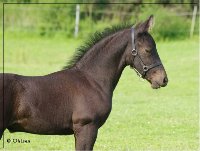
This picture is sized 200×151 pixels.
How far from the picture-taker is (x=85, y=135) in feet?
20.7

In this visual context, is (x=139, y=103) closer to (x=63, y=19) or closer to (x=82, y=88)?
(x=82, y=88)

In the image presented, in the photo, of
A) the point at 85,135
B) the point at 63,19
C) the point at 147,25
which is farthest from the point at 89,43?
the point at 63,19

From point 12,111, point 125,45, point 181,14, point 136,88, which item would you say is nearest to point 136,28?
point 125,45

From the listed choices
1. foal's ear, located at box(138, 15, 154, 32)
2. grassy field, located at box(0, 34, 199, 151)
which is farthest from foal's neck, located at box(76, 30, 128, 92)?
grassy field, located at box(0, 34, 199, 151)

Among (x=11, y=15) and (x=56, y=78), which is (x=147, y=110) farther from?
(x=11, y=15)

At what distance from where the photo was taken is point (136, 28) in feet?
21.9

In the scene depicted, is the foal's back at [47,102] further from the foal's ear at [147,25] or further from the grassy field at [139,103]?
the grassy field at [139,103]

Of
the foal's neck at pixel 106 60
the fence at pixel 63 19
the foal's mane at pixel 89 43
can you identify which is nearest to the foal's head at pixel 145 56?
the foal's neck at pixel 106 60

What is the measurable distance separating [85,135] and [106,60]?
3.28 feet

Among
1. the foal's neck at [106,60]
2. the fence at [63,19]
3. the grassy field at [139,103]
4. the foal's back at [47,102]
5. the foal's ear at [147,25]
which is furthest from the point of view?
the fence at [63,19]

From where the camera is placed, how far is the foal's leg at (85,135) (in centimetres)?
632

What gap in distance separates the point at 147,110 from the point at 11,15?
1721 centimetres

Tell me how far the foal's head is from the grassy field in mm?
3025

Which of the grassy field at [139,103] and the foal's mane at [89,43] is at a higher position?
the foal's mane at [89,43]
